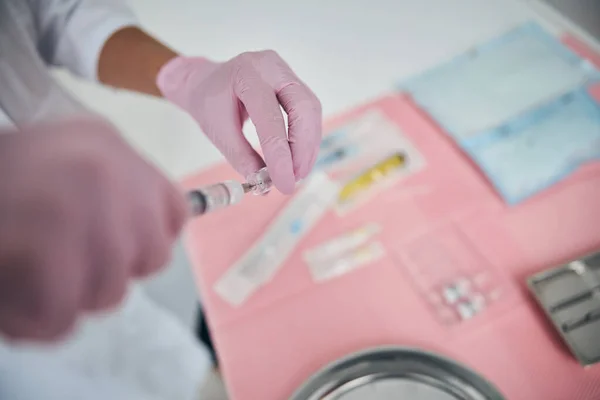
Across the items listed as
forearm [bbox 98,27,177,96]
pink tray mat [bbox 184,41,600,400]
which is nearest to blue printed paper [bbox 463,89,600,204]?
pink tray mat [bbox 184,41,600,400]

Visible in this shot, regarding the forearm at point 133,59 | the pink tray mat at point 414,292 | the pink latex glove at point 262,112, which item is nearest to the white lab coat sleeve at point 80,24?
the forearm at point 133,59

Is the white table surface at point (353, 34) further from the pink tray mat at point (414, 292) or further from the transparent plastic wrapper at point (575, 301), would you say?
the transparent plastic wrapper at point (575, 301)

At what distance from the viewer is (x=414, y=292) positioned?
2.27 feet

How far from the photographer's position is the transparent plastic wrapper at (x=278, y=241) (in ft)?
2.45

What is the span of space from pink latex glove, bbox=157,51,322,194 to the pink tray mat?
0.11 m

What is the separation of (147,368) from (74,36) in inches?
22.3

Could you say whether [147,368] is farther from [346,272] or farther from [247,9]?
[247,9]

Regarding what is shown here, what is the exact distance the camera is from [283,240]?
2.58 ft

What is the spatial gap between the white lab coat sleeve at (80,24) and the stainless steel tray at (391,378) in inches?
22.9

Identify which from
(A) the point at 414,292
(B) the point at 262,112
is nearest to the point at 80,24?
(B) the point at 262,112

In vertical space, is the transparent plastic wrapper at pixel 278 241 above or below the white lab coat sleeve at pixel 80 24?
below

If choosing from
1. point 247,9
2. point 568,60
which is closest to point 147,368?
point 247,9

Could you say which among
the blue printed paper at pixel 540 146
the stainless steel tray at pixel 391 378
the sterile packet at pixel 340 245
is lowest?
the stainless steel tray at pixel 391 378

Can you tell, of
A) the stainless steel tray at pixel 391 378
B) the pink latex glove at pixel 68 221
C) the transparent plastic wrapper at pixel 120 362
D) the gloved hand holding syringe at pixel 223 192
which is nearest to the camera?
the pink latex glove at pixel 68 221
